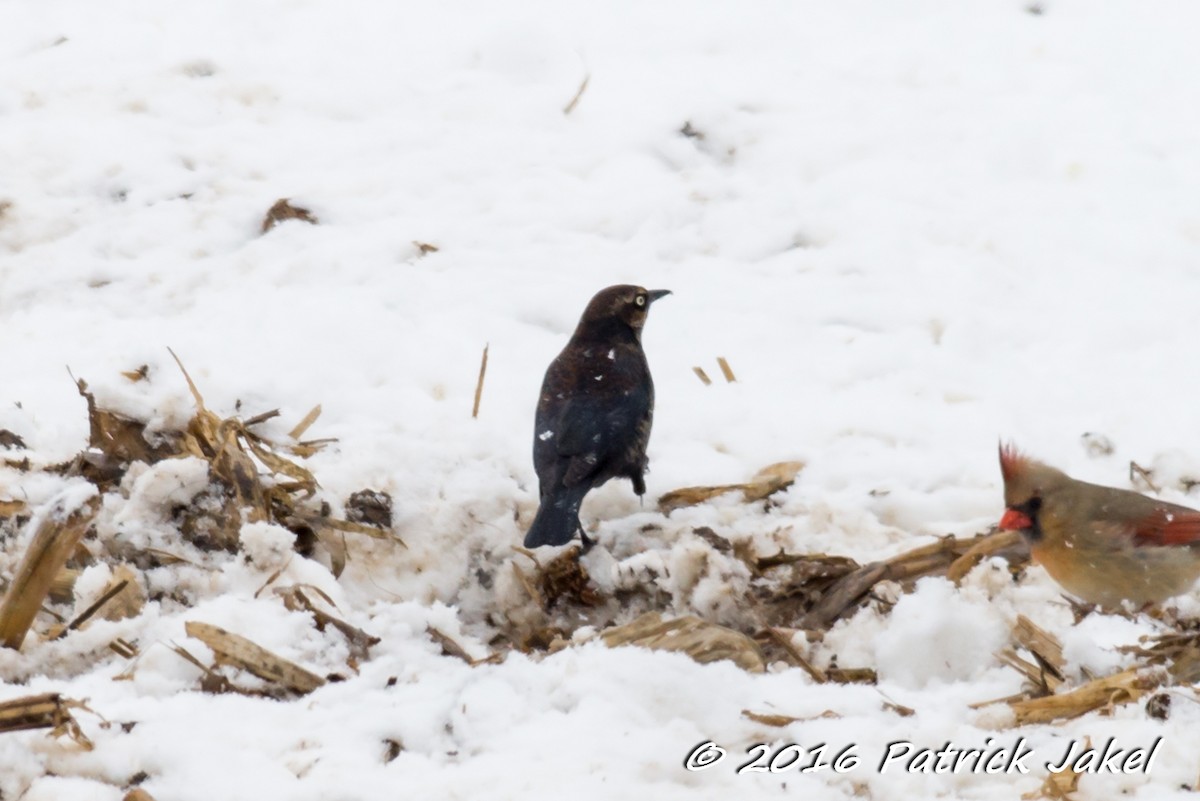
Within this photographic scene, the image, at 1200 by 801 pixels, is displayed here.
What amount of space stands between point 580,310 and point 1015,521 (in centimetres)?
226

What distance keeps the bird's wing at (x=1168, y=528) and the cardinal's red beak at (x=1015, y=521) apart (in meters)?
0.33

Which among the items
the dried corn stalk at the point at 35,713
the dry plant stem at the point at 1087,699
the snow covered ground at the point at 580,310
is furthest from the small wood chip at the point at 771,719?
the dried corn stalk at the point at 35,713

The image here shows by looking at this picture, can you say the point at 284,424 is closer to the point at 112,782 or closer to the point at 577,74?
the point at 112,782

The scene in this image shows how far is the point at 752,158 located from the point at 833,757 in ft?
14.4

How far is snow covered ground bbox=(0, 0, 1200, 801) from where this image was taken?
118 inches

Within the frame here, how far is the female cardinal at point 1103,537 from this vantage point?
412 cm

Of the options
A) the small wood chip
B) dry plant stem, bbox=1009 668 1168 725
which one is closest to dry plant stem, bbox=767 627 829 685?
the small wood chip

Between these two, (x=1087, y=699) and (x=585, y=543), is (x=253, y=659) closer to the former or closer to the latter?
(x=585, y=543)

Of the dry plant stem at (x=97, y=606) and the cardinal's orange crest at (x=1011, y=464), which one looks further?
the cardinal's orange crest at (x=1011, y=464)

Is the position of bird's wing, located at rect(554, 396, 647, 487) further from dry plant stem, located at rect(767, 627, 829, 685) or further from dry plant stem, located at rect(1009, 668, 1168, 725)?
dry plant stem, located at rect(1009, 668, 1168, 725)

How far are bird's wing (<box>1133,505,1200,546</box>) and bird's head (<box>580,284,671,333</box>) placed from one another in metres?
2.06

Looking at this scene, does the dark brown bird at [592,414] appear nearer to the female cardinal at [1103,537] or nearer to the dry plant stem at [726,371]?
the dry plant stem at [726,371]

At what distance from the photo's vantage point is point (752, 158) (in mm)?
6812

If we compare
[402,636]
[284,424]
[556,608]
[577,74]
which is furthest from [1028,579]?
[577,74]
